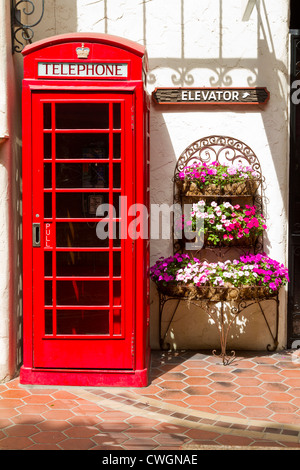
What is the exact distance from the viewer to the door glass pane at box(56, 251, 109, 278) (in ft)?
17.4

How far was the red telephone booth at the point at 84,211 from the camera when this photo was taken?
5145 millimetres

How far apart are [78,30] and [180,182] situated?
6.47 feet

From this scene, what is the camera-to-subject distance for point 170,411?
4.75 meters

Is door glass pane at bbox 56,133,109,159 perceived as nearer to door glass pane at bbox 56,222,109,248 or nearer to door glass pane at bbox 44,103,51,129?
door glass pane at bbox 44,103,51,129

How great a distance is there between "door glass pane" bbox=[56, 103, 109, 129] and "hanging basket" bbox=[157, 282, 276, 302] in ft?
5.98

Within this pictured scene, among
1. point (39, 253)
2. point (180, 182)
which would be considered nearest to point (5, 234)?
point (39, 253)

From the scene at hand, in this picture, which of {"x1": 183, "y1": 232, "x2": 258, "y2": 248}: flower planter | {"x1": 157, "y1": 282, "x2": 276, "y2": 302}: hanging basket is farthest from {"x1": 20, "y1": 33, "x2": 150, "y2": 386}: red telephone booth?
{"x1": 183, "y1": 232, "x2": 258, "y2": 248}: flower planter

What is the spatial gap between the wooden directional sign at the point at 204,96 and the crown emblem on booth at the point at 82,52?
4.00ft

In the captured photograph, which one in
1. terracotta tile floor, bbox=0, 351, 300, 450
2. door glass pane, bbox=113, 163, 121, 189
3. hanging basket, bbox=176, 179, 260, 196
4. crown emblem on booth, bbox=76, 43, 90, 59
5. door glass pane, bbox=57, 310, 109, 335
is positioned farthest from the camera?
hanging basket, bbox=176, 179, 260, 196

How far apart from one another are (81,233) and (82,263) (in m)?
0.28

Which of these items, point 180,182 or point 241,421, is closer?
point 241,421

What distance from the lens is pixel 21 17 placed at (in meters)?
5.82
